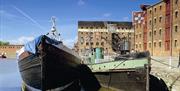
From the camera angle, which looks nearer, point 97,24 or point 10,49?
point 97,24

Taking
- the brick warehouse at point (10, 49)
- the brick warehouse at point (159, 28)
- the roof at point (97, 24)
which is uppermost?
the roof at point (97, 24)

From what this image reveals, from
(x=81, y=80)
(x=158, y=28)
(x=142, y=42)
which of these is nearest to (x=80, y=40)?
(x=142, y=42)

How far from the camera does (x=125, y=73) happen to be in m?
23.2

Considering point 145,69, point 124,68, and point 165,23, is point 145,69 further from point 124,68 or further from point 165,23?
point 165,23

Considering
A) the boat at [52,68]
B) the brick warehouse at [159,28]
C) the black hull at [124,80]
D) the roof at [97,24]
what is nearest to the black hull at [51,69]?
the boat at [52,68]

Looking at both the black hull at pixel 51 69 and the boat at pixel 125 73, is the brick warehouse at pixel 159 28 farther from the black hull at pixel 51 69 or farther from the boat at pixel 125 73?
the black hull at pixel 51 69

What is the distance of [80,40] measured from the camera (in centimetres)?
10881

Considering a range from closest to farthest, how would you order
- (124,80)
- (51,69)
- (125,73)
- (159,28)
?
(51,69)
(125,73)
(124,80)
(159,28)

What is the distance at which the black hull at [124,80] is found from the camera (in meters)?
22.4

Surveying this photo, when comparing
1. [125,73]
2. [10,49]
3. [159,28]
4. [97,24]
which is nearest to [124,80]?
[125,73]

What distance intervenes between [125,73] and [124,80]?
1.74ft

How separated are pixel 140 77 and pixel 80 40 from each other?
285ft

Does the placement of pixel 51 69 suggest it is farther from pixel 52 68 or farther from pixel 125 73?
pixel 125 73

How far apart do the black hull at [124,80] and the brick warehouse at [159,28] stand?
2108cm
